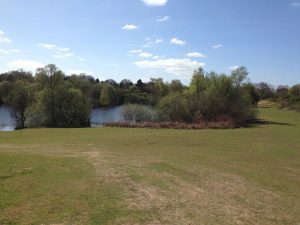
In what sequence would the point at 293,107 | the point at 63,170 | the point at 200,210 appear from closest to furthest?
1. the point at 200,210
2. the point at 63,170
3. the point at 293,107

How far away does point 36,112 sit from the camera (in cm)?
5384

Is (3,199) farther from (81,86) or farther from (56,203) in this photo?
(81,86)

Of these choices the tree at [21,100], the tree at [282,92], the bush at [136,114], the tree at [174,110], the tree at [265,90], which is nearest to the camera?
the tree at [174,110]

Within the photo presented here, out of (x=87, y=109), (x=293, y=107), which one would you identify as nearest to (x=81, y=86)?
(x=87, y=109)

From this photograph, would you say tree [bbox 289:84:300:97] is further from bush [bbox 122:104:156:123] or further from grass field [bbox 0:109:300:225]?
grass field [bbox 0:109:300:225]

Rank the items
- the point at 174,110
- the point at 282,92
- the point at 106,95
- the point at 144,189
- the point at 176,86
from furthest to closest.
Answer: the point at 282,92
the point at 106,95
the point at 176,86
the point at 174,110
the point at 144,189

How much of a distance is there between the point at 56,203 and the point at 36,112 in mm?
46855

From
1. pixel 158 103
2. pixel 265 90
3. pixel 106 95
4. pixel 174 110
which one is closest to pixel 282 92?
pixel 265 90

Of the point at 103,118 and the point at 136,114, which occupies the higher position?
the point at 136,114

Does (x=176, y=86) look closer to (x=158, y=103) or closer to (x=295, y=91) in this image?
(x=158, y=103)

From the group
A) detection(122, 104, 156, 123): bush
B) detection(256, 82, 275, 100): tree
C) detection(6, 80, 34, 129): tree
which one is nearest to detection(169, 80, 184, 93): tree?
detection(122, 104, 156, 123): bush

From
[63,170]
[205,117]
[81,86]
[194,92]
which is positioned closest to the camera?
[63,170]

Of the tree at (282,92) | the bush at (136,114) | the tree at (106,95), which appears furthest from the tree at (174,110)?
the tree at (282,92)

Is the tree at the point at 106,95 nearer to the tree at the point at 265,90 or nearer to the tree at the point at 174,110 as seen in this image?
the tree at the point at 174,110
